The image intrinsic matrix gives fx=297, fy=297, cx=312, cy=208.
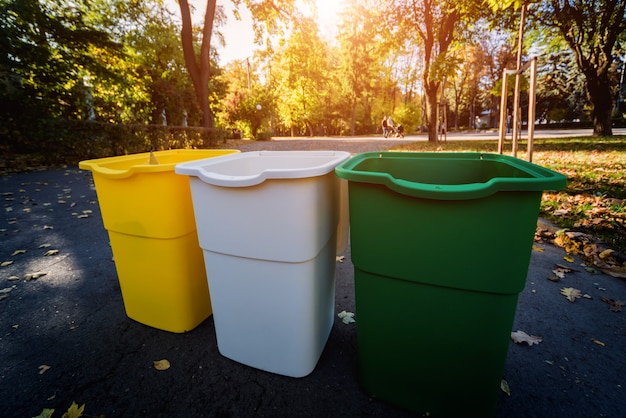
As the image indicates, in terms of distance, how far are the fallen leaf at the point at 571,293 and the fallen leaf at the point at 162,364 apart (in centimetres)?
283

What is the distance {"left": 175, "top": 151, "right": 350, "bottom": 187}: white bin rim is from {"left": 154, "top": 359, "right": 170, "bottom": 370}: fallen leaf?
1.13 metres

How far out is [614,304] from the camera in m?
2.16

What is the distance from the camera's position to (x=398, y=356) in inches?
54.9

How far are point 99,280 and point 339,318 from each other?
218cm

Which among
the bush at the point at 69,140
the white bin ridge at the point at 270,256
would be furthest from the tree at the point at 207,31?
the white bin ridge at the point at 270,256

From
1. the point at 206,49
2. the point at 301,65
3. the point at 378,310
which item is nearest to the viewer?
the point at 378,310

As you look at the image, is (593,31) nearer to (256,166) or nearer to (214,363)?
(256,166)

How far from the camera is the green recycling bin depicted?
1.08 m

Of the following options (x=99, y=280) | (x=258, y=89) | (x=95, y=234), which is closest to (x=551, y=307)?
(x=99, y=280)

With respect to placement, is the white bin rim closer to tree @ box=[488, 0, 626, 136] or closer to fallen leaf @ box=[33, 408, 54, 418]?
fallen leaf @ box=[33, 408, 54, 418]

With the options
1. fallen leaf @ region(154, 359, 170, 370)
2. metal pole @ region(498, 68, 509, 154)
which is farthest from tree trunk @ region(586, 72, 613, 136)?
fallen leaf @ region(154, 359, 170, 370)

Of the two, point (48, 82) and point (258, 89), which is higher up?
point (258, 89)

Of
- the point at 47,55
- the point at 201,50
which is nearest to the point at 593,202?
the point at 47,55

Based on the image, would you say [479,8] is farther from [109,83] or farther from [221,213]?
[109,83]
